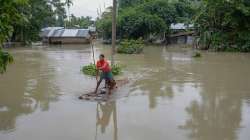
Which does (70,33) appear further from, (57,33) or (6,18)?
(6,18)

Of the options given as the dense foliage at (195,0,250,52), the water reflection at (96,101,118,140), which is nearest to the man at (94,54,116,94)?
the water reflection at (96,101,118,140)

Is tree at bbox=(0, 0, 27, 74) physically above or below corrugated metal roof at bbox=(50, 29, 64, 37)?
above

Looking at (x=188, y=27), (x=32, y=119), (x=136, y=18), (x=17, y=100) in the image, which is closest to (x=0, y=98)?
(x=17, y=100)

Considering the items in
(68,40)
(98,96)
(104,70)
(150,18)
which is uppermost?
(150,18)

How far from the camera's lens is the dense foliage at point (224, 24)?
105 feet

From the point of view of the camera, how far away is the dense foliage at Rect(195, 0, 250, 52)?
3194 centimetres

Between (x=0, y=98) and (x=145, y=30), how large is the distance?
35776mm

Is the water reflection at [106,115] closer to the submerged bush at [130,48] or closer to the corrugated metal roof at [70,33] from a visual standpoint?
the submerged bush at [130,48]

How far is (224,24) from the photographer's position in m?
33.8

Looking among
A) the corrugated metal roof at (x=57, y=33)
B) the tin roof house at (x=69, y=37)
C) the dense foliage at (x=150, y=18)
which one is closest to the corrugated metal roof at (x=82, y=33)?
the tin roof house at (x=69, y=37)

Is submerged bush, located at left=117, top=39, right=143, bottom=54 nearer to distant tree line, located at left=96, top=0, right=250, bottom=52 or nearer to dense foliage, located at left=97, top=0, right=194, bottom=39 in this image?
distant tree line, located at left=96, top=0, right=250, bottom=52

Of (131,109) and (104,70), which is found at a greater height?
(104,70)

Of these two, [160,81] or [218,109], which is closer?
[218,109]

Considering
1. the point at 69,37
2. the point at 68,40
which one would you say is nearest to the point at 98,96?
the point at 69,37
